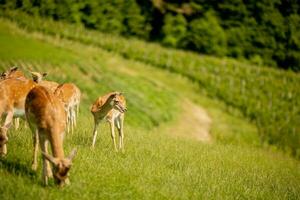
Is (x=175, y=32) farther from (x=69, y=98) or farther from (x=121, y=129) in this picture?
(x=121, y=129)

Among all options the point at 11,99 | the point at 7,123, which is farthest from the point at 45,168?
the point at 11,99

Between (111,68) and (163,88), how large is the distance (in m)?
4.08

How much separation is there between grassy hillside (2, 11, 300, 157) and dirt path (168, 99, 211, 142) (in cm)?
388

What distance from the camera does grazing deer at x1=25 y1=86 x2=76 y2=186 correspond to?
12195 mm

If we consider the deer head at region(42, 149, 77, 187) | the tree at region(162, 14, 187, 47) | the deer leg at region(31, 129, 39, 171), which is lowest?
the tree at region(162, 14, 187, 47)

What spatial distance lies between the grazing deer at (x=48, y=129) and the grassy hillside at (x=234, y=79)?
89.6ft

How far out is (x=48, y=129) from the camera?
12.8m

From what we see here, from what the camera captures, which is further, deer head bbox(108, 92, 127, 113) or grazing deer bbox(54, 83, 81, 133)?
grazing deer bbox(54, 83, 81, 133)

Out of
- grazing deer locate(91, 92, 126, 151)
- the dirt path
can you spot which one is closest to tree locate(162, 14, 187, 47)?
the dirt path

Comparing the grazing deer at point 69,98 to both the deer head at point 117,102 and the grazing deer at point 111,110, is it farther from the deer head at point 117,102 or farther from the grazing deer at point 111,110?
the deer head at point 117,102

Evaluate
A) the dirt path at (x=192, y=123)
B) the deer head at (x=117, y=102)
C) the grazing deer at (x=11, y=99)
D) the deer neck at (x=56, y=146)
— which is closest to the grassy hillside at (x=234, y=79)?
the dirt path at (x=192, y=123)

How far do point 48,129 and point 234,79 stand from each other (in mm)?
39167

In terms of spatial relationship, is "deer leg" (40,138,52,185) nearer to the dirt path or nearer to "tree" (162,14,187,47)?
the dirt path

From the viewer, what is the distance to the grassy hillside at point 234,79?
43312mm
